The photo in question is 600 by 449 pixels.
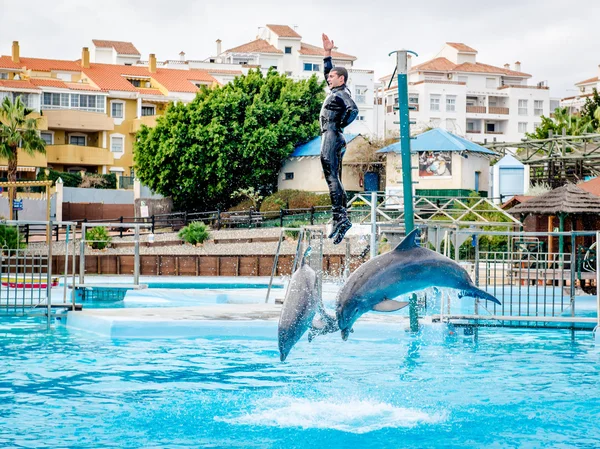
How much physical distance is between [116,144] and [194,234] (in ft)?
100

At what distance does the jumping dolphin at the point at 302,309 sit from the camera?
294 inches

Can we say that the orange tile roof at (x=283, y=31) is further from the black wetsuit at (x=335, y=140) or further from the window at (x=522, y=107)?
the black wetsuit at (x=335, y=140)

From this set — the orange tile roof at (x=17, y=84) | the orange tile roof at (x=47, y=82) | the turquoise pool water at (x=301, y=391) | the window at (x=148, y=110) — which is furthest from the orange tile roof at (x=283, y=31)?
the turquoise pool water at (x=301, y=391)

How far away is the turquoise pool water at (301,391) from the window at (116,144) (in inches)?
1990

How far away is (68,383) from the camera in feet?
39.0

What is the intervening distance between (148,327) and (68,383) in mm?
3887

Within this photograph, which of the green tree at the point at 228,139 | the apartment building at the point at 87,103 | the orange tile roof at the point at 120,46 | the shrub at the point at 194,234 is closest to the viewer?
the shrub at the point at 194,234

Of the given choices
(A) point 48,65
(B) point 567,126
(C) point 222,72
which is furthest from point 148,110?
(B) point 567,126

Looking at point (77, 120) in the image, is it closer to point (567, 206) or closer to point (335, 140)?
point (567, 206)

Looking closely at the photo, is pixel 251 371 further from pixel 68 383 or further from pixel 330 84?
pixel 330 84

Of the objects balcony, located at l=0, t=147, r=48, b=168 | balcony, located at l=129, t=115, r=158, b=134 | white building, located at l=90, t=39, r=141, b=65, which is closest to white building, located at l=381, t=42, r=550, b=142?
balcony, located at l=129, t=115, r=158, b=134

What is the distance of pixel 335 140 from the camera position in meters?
7.64

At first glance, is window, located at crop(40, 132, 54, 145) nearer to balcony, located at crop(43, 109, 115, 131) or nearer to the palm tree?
balcony, located at crop(43, 109, 115, 131)

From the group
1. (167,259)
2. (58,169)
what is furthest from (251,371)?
(58,169)
